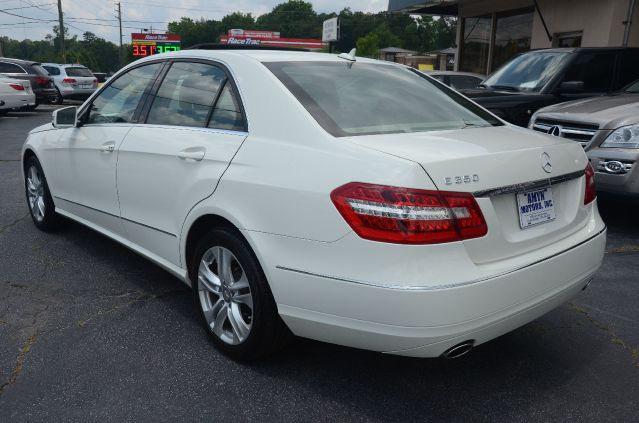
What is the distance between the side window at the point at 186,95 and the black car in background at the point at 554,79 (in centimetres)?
469

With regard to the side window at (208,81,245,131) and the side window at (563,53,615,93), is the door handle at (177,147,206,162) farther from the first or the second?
the side window at (563,53,615,93)

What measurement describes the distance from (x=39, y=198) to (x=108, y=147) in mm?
1859

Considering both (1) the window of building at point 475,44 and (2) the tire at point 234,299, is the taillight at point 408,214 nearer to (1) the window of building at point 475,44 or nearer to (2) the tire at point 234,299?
(2) the tire at point 234,299

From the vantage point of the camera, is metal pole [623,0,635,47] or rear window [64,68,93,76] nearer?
metal pole [623,0,635,47]

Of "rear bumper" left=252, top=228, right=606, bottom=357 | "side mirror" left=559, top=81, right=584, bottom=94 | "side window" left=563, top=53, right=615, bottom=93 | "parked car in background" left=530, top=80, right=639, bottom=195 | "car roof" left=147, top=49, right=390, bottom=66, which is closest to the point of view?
"rear bumper" left=252, top=228, right=606, bottom=357

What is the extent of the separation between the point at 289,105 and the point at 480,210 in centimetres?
104

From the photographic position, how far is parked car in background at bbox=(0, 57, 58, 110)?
19641 mm

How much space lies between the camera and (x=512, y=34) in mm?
16734

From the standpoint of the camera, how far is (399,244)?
229 cm

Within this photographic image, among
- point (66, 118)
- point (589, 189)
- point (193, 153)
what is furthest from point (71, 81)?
point (589, 189)

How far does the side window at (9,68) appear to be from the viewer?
64.2 ft

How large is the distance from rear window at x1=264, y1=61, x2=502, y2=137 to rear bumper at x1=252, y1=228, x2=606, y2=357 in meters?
0.74

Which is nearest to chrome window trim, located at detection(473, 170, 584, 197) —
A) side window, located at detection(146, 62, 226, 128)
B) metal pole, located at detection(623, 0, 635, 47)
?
side window, located at detection(146, 62, 226, 128)

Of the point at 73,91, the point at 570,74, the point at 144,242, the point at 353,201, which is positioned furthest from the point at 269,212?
the point at 73,91
